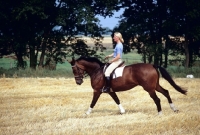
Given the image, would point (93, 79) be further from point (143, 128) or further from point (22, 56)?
point (22, 56)

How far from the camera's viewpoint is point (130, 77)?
13.3 metres

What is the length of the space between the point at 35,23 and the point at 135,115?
23.2 meters

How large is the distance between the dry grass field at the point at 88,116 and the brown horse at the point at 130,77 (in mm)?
773

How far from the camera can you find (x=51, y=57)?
1383 inches

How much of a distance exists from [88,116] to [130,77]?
207 cm

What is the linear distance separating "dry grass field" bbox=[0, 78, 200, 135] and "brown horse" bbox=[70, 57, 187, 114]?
2.54 feet

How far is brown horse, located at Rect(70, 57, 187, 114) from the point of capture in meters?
13.0

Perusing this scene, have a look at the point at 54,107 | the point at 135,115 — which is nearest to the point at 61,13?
the point at 54,107

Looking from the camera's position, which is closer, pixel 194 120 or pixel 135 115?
pixel 194 120

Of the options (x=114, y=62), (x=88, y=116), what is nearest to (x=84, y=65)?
(x=114, y=62)

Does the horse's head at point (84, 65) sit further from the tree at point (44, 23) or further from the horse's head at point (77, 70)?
the tree at point (44, 23)

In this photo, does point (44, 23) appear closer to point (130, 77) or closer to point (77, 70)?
point (77, 70)

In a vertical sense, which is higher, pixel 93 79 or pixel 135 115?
pixel 93 79

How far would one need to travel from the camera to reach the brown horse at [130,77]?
42.8 feet
